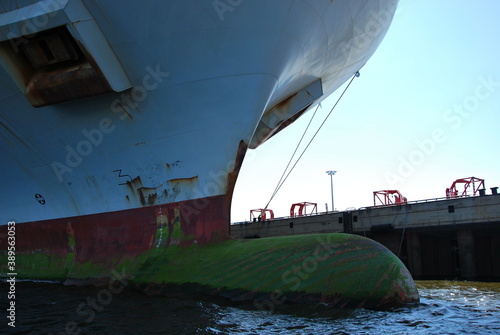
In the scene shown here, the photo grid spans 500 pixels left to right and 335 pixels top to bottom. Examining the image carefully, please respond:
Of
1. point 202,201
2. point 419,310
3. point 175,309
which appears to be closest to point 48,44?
point 202,201

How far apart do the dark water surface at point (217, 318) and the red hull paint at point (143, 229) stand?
3.71 feet

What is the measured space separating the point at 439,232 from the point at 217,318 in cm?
1111

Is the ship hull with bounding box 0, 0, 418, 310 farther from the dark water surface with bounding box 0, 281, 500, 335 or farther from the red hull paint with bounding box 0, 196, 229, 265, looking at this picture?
the dark water surface with bounding box 0, 281, 500, 335

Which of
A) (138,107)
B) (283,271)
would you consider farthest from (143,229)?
(283,271)

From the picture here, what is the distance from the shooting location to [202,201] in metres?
7.28

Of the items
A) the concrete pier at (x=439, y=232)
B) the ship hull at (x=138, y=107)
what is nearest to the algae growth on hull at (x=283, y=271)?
the ship hull at (x=138, y=107)

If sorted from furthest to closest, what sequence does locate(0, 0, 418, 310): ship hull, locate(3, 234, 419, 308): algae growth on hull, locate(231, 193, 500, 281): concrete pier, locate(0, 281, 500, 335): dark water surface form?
1. locate(231, 193, 500, 281): concrete pier
2. locate(0, 0, 418, 310): ship hull
3. locate(3, 234, 419, 308): algae growth on hull
4. locate(0, 281, 500, 335): dark water surface

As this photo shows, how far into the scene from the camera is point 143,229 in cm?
737

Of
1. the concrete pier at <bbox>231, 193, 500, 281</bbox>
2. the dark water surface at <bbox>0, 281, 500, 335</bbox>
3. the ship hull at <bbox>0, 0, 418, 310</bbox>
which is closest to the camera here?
the dark water surface at <bbox>0, 281, 500, 335</bbox>

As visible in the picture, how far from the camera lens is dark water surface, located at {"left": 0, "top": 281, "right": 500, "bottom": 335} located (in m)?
4.43

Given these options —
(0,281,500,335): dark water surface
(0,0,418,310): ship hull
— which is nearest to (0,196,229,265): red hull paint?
(0,0,418,310): ship hull

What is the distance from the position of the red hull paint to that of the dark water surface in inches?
44.6

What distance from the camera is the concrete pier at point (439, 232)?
12516 mm

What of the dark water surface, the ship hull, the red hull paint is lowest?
the dark water surface
